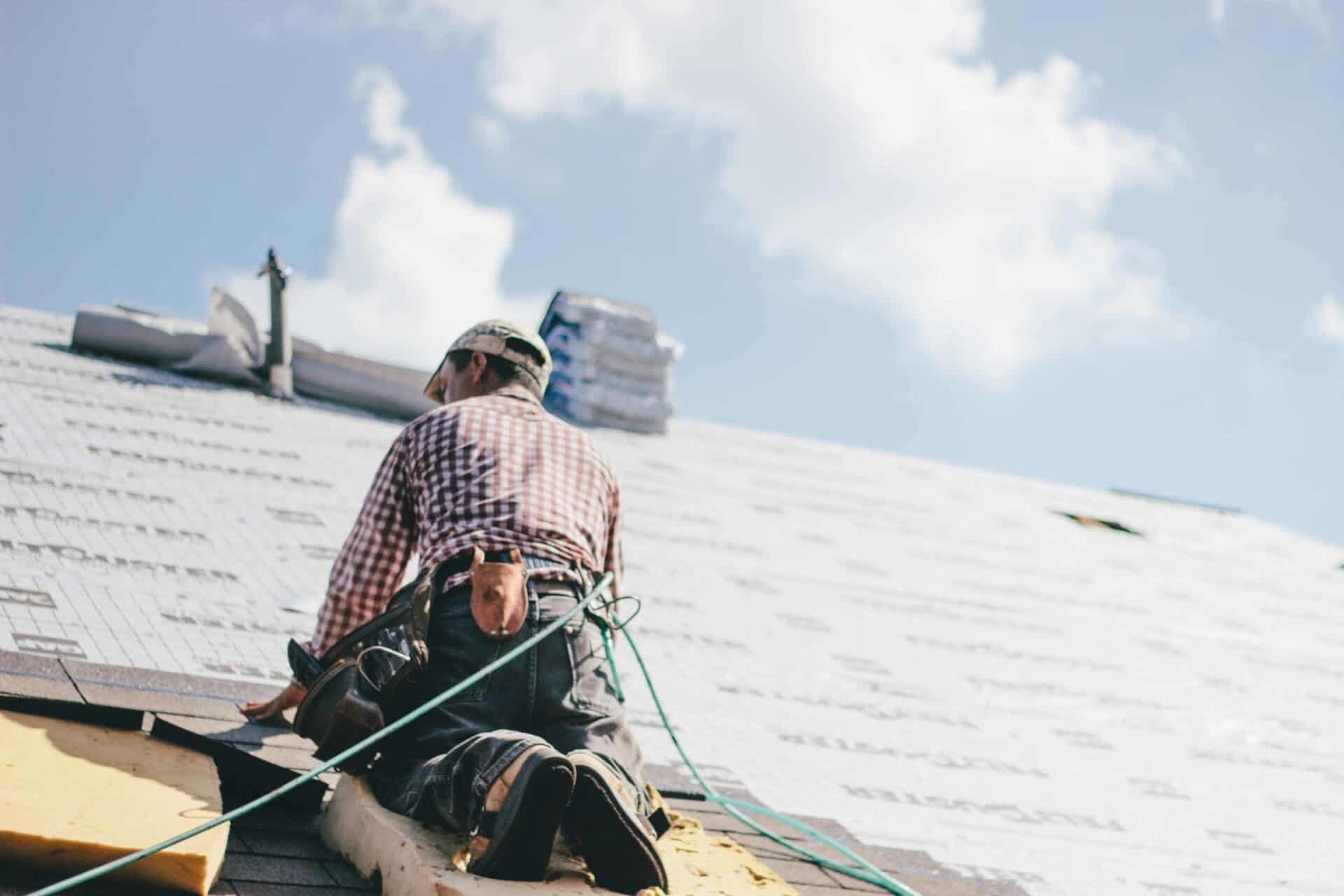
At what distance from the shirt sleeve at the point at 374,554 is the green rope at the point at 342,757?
0.37 metres

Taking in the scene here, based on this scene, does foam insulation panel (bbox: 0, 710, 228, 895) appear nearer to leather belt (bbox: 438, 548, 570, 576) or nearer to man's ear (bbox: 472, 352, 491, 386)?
leather belt (bbox: 438, 548, 570, 576)

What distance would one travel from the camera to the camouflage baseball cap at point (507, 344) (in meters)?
2.72

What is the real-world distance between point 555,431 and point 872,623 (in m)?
3.11

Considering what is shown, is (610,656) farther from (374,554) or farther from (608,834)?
(374,554)

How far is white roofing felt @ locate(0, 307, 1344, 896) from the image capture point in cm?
346

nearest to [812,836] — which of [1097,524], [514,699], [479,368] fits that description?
[514,699]

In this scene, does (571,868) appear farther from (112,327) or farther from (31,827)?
(112,327)

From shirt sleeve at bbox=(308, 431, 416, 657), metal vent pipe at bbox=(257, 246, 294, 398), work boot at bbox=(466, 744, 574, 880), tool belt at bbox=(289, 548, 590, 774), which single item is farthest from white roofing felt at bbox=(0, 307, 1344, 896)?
work boot at bbox=(466, 744, 574, 880)

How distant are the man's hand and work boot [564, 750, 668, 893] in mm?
771

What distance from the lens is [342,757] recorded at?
210cm

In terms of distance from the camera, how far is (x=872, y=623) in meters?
5.45

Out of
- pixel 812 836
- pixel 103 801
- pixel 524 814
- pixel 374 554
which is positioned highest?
pixel 374 554

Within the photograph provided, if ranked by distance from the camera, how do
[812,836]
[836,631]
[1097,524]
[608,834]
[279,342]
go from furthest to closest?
[1097,524] < [279,342] < [836,631] < [812,836] < [608,834]

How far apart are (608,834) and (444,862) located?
0.81ft
